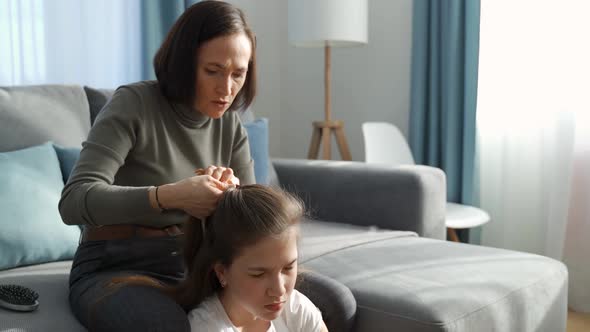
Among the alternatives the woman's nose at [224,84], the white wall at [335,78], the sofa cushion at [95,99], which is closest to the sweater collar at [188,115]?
the woman's nose at [224,84]

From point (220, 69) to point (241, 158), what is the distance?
0.29 m

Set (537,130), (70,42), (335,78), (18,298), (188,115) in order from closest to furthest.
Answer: (18,298) < (188,115) < (70,42) < (537,130) < (335,78)

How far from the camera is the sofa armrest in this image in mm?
2105

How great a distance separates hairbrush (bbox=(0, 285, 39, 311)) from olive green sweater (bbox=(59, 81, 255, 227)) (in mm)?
152

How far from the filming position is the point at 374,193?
2.17m

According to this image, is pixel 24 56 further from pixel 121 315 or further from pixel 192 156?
pixel 121 315

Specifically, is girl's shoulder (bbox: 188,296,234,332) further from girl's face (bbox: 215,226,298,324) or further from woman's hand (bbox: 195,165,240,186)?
woman's hand (bbox: 195,165,240,186)

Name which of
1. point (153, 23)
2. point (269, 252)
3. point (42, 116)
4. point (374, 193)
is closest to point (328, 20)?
point (153, 23)

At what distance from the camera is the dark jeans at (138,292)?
3.53 ft

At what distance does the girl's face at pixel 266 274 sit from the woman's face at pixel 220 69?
0.35 meters

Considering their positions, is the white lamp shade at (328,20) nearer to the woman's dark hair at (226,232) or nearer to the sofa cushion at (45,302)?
the sofa cushion at (45,302)

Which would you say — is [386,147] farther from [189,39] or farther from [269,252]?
[269,252]

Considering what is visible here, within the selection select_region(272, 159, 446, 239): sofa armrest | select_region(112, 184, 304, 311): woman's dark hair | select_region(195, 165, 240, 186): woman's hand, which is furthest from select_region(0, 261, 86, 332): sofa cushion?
select_region(272, 159, 446, 239): sofa armrest

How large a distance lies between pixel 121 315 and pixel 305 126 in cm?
278
